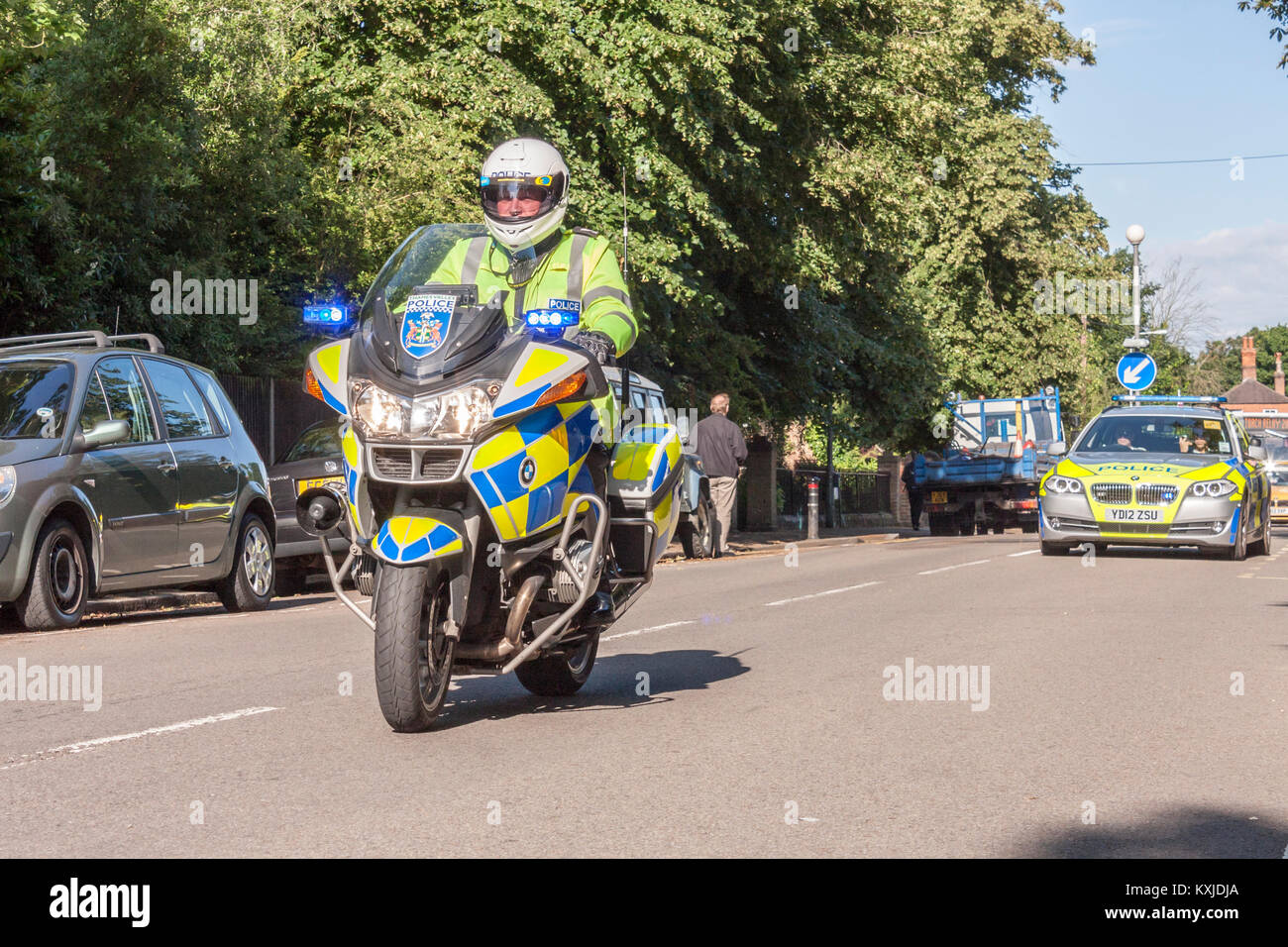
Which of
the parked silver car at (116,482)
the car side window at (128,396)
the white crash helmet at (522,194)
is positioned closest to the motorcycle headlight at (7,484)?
the parked silver car at (116,482)

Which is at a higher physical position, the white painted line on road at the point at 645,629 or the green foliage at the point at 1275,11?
the green foliage at the point at 1275,11

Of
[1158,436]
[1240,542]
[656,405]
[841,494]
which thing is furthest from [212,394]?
[841,494]

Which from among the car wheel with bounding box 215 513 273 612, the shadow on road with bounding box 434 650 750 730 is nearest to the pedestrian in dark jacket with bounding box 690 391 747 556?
the car wheel with bounding box 215 513 273 612

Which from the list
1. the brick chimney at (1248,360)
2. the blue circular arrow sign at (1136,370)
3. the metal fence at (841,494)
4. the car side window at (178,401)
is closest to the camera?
the car side window at (178,401)

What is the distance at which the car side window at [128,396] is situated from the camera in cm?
1288

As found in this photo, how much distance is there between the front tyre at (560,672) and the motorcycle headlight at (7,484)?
4856mm

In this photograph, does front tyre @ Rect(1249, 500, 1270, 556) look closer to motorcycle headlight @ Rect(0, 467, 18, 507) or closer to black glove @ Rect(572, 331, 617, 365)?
motorcycle headlight @ Rect(0, 467, 18, 507)

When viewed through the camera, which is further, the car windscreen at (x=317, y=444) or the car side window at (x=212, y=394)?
the car windscreen at (x=317, y=444)

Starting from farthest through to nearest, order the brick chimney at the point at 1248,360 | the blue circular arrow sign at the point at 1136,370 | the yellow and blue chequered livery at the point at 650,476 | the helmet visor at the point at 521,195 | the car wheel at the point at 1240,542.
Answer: the brick chimney at the point at 1248,360 → the blue circular arrow sign at the point at 1136,370 → the car wheel at the point at 1240,542 → the yellow and blue chequered livery at the point at 650,476 → the helmet visor at the point at 521,195

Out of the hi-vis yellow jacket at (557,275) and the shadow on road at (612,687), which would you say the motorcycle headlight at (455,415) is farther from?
the shadow on road at (612,687)

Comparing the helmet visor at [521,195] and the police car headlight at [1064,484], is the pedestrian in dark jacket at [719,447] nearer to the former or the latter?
the police car headlight at [1064,484]

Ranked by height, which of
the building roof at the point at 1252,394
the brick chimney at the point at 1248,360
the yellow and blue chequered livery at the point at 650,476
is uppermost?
the brick chimney at the point at 1248,360

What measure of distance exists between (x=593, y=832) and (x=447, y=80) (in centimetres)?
1985

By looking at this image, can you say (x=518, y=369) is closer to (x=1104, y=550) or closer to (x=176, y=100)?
(x=176, y=100)
